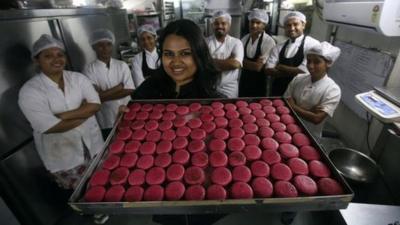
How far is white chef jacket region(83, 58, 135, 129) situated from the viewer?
1.93m

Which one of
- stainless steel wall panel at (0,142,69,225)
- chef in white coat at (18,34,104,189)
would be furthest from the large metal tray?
stainless steel wall panel at (0,142,69,225)

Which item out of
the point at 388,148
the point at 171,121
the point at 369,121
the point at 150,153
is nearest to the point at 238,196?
the point at 150,153

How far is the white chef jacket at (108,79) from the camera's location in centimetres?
193

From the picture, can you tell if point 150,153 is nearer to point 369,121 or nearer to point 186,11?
point 369,121

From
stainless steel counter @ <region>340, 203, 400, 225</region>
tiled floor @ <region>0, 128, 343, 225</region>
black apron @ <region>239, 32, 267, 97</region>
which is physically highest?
black apron @ <region>239, 32, 267, 97</region>

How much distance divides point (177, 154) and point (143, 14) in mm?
4001

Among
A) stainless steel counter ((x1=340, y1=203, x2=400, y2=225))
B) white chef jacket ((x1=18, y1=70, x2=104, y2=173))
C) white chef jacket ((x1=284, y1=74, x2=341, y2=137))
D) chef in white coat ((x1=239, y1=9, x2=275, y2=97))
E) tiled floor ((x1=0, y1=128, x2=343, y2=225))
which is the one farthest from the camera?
chef in white coat ((x1=239, y1=9, x2=275, y2=97))

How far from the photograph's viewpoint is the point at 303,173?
80 centimetres

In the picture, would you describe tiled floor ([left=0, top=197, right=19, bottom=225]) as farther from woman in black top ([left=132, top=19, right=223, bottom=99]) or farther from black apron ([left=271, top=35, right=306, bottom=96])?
black apron ([left=271, top=35, right=306, bottom=96])

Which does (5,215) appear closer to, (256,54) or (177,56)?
(177,56)

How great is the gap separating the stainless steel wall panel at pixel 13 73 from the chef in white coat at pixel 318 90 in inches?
73.8

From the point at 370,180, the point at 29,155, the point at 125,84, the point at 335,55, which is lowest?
the point at 370,180

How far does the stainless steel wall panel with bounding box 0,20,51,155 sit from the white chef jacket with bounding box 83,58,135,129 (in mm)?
464

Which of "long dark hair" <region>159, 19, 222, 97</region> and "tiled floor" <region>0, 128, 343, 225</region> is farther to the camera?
"tiled floor" <region>0, 128, 343, 225</region>
